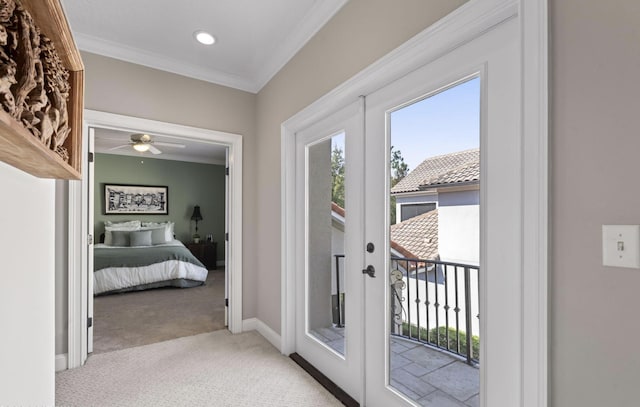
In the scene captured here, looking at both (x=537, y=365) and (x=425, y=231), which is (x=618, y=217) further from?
(x=425, y=231)

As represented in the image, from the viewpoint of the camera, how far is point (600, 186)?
0.88 meters

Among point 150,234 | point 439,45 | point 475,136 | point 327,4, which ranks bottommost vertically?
point 150,234

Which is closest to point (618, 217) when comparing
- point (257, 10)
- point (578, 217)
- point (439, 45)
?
point (578, 217)

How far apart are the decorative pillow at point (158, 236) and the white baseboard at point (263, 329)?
383 centimetres

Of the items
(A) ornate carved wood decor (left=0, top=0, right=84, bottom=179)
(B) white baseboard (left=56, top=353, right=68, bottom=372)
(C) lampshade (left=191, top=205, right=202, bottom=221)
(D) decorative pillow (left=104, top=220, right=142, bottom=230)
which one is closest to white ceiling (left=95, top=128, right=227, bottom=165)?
(C) lampshade (left=191, top=205, right=202, bottom=221)

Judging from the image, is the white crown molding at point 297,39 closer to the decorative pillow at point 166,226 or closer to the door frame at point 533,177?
the door frame at point 533,177

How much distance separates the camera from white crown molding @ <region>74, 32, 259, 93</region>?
249cm

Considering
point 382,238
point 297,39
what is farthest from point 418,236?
point 297,39

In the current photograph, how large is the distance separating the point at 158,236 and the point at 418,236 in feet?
19.3

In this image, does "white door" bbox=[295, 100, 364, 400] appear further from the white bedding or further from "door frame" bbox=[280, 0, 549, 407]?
the white bedding

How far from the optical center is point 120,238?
5746 mm

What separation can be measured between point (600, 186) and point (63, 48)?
66.9 inches

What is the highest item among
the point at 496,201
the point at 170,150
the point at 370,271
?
the point at 170,150

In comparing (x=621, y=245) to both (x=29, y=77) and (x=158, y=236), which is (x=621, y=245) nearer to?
(x=29, y=77)
